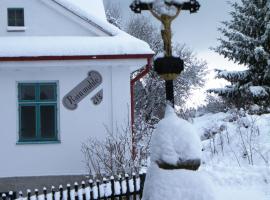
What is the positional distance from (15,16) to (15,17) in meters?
0.03

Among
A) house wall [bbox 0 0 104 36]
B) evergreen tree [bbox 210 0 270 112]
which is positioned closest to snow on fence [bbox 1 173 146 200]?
house wall [bbox 0 0 104 36]

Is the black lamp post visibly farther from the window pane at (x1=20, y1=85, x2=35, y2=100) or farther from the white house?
the window pane at (x1=20, y1=85, x2=35, y2=100)

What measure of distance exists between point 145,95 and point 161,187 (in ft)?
86.4

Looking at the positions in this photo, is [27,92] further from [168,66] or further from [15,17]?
[168,66]

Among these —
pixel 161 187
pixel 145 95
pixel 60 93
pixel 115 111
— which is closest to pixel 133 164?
pixel 115 111

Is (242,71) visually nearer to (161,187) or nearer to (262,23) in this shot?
(262,23)

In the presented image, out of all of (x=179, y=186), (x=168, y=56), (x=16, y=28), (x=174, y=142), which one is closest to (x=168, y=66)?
(x=168, y=56)

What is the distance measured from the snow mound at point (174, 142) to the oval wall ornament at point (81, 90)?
6.75 m

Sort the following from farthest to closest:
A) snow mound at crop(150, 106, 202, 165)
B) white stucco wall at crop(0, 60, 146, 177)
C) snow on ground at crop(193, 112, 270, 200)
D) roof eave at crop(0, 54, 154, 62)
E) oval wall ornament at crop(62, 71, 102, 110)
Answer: oval wall ornament at crop(62, 71, 102, 110) < white stucco wall at crop(0, 60, 146, 177) < roof eave at crop(0, 54, 154, 62) < snow on ground at crop(193, 112, 270, 200) < snow mound at crop(150, 106, 202, 165)

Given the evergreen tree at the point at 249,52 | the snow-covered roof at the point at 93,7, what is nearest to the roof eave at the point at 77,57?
the snow-covered roof at the point at 93,7

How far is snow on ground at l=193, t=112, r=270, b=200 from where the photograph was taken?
10.1 metres

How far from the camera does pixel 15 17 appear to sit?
12.9m

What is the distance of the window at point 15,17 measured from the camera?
1293 centimetres

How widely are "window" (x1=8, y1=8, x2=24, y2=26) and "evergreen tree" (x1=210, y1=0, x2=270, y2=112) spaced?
13.1 meters
